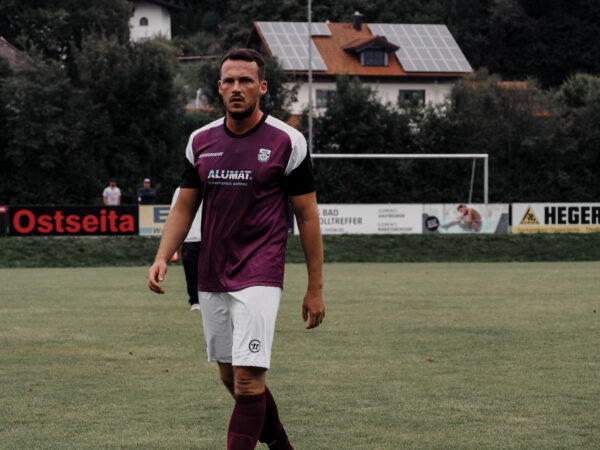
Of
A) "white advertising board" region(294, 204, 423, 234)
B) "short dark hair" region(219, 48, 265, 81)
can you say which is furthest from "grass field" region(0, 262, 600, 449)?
"white advertising board" region(294, 204, 423, 234)

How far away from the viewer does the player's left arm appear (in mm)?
5602

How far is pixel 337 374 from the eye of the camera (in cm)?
941

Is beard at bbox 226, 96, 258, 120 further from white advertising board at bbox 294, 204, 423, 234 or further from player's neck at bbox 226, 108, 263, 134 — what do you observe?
white advertising board at bbox 294, 204, 423, 234

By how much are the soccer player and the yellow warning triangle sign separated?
29301 mm

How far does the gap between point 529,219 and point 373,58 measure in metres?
39.3

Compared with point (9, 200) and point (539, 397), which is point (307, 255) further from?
point (9, 200)

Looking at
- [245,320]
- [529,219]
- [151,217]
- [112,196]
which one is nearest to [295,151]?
[245,320]

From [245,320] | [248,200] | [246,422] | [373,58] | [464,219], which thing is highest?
[373,58]

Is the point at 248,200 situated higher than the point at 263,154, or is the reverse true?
the point at 263,154

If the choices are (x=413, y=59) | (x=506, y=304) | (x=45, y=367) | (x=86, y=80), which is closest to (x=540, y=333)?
(x=506, y=304)

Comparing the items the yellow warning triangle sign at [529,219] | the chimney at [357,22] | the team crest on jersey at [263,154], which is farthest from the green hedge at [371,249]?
the chimney at [357,22]

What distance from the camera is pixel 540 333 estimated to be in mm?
12453

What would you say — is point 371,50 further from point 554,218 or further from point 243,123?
point 243,123

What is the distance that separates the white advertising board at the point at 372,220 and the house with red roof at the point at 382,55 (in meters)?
34.1
